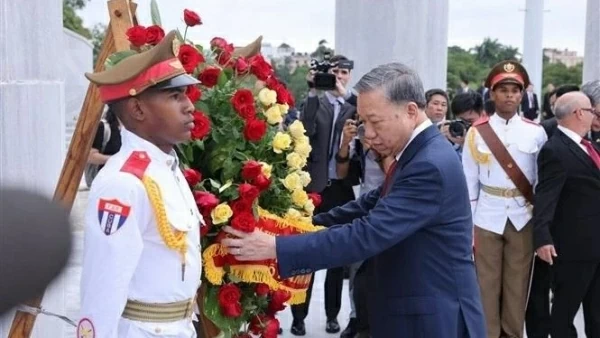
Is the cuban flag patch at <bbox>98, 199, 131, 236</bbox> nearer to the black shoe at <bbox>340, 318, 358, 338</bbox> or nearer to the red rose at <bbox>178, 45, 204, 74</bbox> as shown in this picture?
the red rose at <bbox>178, 45, 204, 74</bbox>

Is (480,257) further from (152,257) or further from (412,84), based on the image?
(152,257)

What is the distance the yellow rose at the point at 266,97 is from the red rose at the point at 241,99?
0.09m

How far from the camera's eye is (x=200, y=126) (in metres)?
2.96

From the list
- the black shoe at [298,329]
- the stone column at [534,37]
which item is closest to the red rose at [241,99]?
the black shoe at [298,329]

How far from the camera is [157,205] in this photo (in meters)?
2.52

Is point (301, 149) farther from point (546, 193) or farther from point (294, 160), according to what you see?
point (546, 193)

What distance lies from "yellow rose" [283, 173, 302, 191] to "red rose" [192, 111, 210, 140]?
0.38m

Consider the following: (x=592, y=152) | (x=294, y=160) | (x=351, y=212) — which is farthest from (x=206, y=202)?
(x=592, y=152)

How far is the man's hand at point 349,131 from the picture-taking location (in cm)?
602

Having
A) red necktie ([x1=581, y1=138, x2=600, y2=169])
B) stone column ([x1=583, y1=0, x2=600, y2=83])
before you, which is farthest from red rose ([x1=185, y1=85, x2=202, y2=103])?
stone column ([x1=583, y1=0, x2=600, y2=83])

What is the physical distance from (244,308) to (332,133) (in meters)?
3.15

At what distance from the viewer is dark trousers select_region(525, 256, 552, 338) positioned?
5.82 metres

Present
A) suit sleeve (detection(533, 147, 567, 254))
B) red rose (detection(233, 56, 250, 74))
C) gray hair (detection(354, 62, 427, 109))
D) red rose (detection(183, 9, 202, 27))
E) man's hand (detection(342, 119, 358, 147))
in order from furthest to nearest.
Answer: man's hand (detection(342, 119, 358, 147)) → suit sleeve (detection(533, 147, 567, 254)) → red rose (detection(233, 56, 250, 74)) → red rose (detection(183, 9, 202, 27)) → gray hair (detection(354, 62, 427, 109))

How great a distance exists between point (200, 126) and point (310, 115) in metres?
3.40
